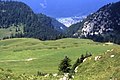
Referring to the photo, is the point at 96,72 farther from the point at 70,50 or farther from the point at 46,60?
the point at 70,50

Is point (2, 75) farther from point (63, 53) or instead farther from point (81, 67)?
point (63, 53)

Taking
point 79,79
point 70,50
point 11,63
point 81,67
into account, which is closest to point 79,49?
point 70,50

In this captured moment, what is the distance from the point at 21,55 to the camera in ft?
500

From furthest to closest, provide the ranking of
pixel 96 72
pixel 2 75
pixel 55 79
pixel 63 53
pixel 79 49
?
pixel 79 49 → pixel 63 53 → pixel 96 72 → pixel 55 79 → pixel 2 75

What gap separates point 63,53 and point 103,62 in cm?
10246

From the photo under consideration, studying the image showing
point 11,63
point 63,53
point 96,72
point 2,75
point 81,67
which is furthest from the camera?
point 63,53

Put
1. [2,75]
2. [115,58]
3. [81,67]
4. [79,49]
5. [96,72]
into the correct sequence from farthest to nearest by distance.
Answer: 1. [79,49]
2. [81,67]
3. [115,58]
4. [96,72]
5. [2,75]

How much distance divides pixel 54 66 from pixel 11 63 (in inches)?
729

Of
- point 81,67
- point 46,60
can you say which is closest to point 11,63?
point 46,60

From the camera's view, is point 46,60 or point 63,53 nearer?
point 46,60

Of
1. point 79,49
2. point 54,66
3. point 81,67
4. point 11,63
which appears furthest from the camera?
point 79,49

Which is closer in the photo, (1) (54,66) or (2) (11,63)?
(1) (54,66)

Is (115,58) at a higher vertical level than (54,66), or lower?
higher

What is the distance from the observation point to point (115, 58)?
1686 inches
